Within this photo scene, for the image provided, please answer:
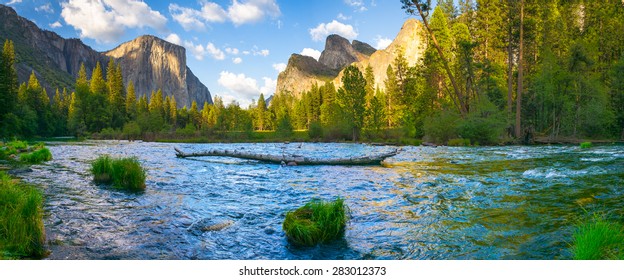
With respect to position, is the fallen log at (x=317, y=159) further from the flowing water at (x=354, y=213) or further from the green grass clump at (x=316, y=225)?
the green grass clump at (x=316, y=225)

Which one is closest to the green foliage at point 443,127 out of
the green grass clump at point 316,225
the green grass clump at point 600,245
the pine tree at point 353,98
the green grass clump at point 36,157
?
the pine tree at point 353,98

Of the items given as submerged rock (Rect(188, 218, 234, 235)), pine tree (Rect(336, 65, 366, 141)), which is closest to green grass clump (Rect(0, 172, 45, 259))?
submerged rock (Rect(188, 218, 234, 235))

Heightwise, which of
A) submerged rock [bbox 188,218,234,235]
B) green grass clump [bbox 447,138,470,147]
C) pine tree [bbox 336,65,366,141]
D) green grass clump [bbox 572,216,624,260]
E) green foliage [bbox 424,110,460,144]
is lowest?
submerged rock [bbox 188,218,234,235]

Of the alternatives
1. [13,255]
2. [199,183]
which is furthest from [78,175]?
[13,255]

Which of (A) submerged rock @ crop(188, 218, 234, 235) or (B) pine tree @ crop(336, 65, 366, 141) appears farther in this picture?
(B) pine tree @ crop(336, 65, 366, 141)

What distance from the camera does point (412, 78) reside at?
61.6 m

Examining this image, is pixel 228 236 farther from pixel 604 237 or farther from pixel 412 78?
pixel 412 78

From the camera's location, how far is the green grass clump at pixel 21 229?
16.3 ft

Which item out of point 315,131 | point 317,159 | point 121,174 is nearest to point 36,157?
point 121,174

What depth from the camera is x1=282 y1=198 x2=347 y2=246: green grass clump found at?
602cm

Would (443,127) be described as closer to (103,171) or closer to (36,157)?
(103,171)

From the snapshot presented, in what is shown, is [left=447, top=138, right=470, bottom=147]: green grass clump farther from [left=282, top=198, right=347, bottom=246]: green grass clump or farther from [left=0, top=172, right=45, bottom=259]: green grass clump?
[left=0, top=172, right=45, bottom=259]: green grass clump

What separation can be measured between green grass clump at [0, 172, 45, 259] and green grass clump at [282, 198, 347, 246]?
13.0ft

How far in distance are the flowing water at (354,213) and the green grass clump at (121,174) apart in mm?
346
